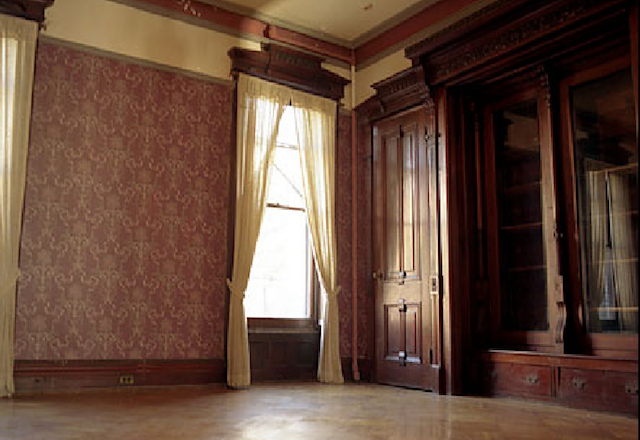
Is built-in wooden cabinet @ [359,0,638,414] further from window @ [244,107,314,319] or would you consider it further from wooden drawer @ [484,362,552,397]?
window @ [244,107,314,319]

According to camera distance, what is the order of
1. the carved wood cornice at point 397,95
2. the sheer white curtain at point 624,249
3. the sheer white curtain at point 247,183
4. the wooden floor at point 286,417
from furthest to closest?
1. the carved wood cornice at point 397,95
2. the sheer white curtain at point 247,183
3. the sheer white curtain at point 624,249
4. the wooden floor at point 286,417

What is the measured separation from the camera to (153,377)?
5.27 m

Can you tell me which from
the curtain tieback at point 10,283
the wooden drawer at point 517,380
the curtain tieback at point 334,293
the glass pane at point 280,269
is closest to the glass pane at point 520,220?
the wooden drawer at point 517,380

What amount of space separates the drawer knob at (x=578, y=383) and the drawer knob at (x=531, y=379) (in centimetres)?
34

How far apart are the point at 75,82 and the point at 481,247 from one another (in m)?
3.67

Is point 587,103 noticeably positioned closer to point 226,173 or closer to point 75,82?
point 226,173

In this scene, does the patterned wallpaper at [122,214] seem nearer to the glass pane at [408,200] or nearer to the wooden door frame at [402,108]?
the wooden door frame at [402,108]

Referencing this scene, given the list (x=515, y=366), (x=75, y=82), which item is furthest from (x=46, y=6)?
(x=515, y=366)

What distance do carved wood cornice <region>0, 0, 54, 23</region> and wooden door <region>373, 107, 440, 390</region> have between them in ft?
10.6

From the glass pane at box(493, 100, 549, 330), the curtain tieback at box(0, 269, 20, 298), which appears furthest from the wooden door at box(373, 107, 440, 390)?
the curtain tieback at box(0, 269, 20, 298)

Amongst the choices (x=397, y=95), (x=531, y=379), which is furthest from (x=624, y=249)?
(x=397, y=95)

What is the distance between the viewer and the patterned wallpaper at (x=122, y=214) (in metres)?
4.95

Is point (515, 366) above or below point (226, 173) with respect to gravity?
below

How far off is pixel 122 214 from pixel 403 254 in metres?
2.56
